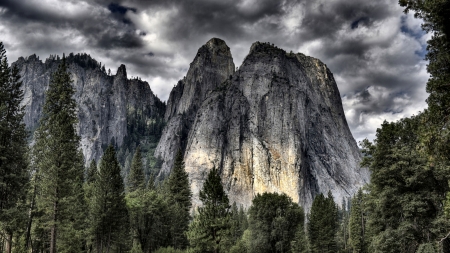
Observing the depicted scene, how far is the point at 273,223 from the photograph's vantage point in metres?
52.9

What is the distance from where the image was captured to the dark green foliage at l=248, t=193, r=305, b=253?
5203 centimetres

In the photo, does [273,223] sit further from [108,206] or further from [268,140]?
[268,140]

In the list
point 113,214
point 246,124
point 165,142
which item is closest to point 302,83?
point 246,124

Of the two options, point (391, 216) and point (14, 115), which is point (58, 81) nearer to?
point (14, 115)

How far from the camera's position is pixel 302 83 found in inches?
7480

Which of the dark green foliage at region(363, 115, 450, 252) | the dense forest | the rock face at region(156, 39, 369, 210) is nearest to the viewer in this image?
the dense forest

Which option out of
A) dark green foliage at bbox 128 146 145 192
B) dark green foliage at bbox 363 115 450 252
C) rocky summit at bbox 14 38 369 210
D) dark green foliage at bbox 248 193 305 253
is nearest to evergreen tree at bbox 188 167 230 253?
dark green foliage at bbox 363 115 450 252

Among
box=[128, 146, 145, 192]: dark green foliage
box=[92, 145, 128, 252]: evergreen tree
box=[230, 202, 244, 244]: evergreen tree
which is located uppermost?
box=[128, 146, 145, 192]: dark green foliage

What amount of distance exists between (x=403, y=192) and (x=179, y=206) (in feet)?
111

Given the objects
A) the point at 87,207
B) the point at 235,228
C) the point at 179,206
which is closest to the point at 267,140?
the point at 235,228

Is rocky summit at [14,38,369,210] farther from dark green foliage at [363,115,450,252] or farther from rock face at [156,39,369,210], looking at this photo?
dark green foliage at [363,115,450,252]

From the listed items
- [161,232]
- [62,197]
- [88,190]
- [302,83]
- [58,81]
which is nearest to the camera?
[62,197]

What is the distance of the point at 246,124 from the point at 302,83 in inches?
1892

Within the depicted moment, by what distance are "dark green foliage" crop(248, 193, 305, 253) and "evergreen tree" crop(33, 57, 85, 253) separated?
32.5 meters
